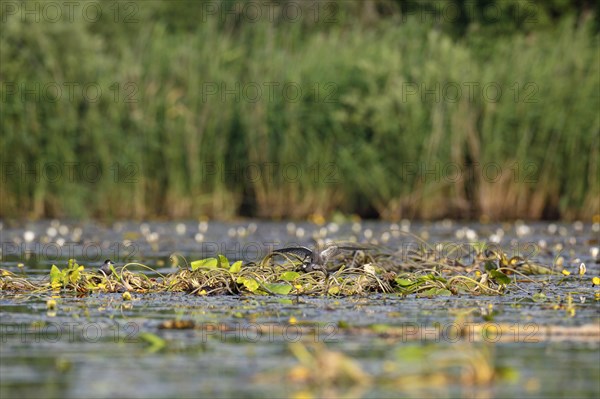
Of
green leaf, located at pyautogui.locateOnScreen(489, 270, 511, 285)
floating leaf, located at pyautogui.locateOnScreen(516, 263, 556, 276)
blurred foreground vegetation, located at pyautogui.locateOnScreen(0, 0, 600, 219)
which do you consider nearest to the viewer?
green leaf, located at pyautogui.locateOnScreen(489, 270, 511, 285)

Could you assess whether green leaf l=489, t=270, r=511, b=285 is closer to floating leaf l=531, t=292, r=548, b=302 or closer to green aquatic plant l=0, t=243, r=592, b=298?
green aquatic plant l=0, t=243, r=592, b=298

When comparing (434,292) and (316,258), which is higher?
(316,258)

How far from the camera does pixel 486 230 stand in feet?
56.9

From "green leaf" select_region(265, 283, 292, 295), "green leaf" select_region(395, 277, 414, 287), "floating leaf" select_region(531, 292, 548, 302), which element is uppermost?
"green leaf" select_region(395, 277, 414, 287)

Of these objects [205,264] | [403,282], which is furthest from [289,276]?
[403,282]

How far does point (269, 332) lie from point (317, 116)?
42.0 feet

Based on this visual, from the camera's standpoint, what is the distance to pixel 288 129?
1953cm

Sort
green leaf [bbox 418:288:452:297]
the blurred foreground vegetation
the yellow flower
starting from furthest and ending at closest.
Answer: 1. the blurred foreground vegetation
2. green leaf [bbox 418:288:452:297]
3. the yellow flower

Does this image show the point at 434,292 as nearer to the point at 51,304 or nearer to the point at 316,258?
the point at 316,258

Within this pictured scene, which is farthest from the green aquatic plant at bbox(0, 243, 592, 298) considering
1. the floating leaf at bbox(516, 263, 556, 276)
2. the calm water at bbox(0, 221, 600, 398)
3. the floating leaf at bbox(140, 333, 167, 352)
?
the floating leaf at bbox(140, 333, 167, 352)

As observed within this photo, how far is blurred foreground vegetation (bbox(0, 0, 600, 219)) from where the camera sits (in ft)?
62.2

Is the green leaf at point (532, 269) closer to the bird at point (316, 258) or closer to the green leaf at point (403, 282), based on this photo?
the bird at point (316, 258)

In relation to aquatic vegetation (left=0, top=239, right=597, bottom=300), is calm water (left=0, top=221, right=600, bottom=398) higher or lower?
lower

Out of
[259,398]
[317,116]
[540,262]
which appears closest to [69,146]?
[317,116]
